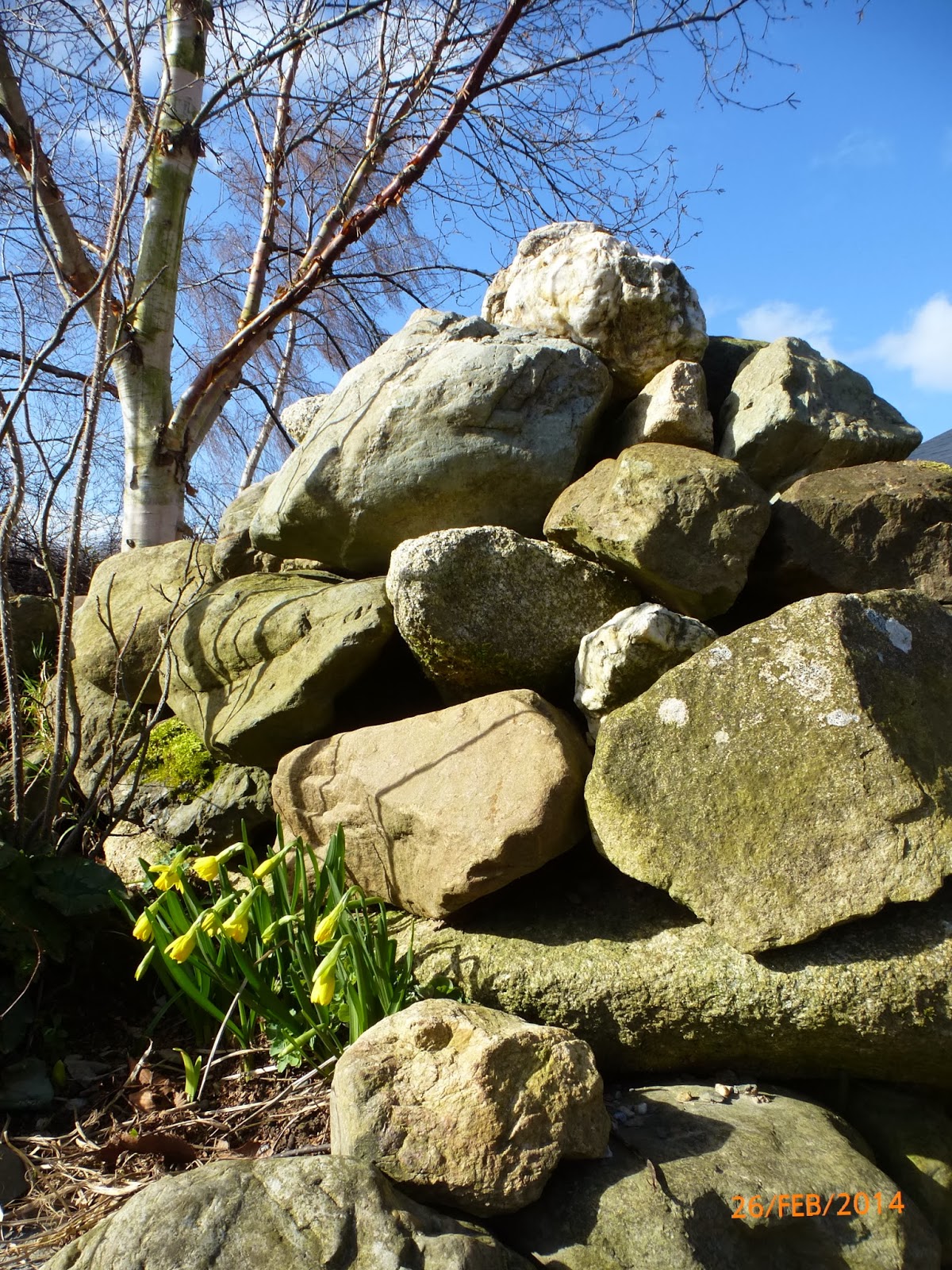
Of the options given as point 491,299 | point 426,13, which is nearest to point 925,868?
point 491,299

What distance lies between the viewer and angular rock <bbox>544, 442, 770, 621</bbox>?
285 centimetres

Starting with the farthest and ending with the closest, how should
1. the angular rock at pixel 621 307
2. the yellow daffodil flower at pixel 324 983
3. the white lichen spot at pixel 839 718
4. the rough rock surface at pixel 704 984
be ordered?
the angular rock at pixel 621 307, the white lichen spot at pixel 839 718, the rough rock surface at pixel 704 984, the yellow daffodil flower at pixel 324 983

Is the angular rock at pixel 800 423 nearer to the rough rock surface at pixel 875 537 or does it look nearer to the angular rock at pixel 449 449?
the rough rock surface at pixel 875 537

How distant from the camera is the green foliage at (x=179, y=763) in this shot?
3670 mm

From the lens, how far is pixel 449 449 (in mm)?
3430

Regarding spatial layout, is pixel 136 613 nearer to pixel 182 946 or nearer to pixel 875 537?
pixel 182 946

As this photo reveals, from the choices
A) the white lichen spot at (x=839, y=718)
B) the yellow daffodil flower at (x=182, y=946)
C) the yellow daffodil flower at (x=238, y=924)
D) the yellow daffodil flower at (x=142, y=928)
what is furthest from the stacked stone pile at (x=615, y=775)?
the yellow daffodil flower at (x=142, y=928)

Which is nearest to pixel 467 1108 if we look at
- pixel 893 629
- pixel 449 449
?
pixel 893 629

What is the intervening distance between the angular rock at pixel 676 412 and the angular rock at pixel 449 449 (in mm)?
198

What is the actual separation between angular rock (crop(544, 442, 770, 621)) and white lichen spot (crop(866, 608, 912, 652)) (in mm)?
442

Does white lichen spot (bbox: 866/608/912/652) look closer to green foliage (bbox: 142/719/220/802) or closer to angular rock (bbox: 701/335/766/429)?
angular rock (bbox: 701/335/766/429)

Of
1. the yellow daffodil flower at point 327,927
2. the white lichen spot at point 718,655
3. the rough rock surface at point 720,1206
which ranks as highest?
the white lichen spot at point 718,655

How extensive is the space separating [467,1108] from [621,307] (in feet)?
9.79

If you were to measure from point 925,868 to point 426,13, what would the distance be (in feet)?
22.4
